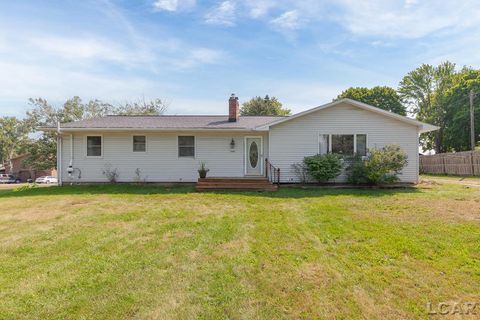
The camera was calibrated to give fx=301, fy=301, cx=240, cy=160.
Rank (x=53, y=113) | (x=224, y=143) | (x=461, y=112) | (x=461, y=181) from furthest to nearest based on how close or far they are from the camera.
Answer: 1. (x=53, y=113)
2. (x=461, y=112)
3. (x=461, y=181)
4. (x=224, y=143)

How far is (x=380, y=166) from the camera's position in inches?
482

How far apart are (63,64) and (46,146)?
23.5 meters

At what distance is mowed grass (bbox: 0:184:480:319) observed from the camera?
3.36 metres

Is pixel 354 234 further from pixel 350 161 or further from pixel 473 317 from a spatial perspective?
pixel 350 161

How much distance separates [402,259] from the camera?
463 centimetres

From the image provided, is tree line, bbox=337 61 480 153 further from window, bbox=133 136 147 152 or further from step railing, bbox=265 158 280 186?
window, bbox=133 136 147 152

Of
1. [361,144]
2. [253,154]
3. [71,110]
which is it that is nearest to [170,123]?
[253,154]

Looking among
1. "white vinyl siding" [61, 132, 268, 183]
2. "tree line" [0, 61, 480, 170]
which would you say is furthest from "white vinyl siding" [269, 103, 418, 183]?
"tree line" [0, 61, 480, 170]

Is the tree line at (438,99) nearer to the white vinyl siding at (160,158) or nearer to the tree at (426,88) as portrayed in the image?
the tree at (426,88)

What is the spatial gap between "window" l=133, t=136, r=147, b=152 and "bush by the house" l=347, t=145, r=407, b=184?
9681mm

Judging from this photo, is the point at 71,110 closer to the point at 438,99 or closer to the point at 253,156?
the point at 253,156

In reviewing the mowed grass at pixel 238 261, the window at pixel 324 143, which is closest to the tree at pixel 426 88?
the window at pixel 324 143

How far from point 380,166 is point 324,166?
2.20 m

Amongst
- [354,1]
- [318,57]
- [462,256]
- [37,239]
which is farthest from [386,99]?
[37,239]
